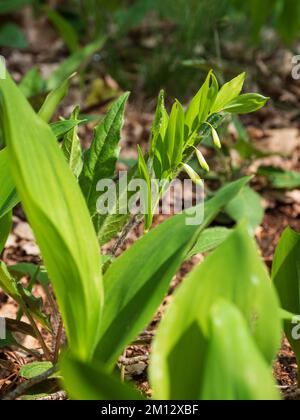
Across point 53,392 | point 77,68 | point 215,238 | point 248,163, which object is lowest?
point 53,392

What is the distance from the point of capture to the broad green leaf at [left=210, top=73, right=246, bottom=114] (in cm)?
122

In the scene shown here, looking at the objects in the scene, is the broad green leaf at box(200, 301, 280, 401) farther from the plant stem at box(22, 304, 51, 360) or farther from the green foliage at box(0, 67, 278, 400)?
the plant stem at box(22, 304, 51, 360)

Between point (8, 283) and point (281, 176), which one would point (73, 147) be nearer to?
point (8, 283)

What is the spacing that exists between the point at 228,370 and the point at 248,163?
148 centimetres

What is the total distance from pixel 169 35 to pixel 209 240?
2.35 meters

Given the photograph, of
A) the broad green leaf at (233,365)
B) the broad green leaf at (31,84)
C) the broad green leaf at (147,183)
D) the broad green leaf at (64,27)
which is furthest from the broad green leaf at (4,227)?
the broad green leaf at (64,27)

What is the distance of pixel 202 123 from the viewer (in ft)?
4.08

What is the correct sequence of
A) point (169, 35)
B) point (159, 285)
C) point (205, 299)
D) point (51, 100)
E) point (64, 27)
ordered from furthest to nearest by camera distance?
point (169, 35)
point (64, 27)
point (51, 100)
point (159, 285)
point (205, 299)

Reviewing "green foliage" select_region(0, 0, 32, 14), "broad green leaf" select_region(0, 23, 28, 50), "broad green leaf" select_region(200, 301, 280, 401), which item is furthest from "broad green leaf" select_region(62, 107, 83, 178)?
"green foliage" select_region(0, 0, 32, 14)

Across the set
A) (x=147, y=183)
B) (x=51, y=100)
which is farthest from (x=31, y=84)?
(x=147, y=183)

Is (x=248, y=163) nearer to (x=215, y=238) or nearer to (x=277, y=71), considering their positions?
(x=215, y=238)

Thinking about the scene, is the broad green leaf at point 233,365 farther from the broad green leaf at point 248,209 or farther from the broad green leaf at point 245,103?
Result: the broad green leaf at point 248,209

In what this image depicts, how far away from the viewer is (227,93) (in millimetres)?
1227

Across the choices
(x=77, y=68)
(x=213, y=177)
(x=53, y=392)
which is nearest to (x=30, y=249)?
(x=213, y=177)
